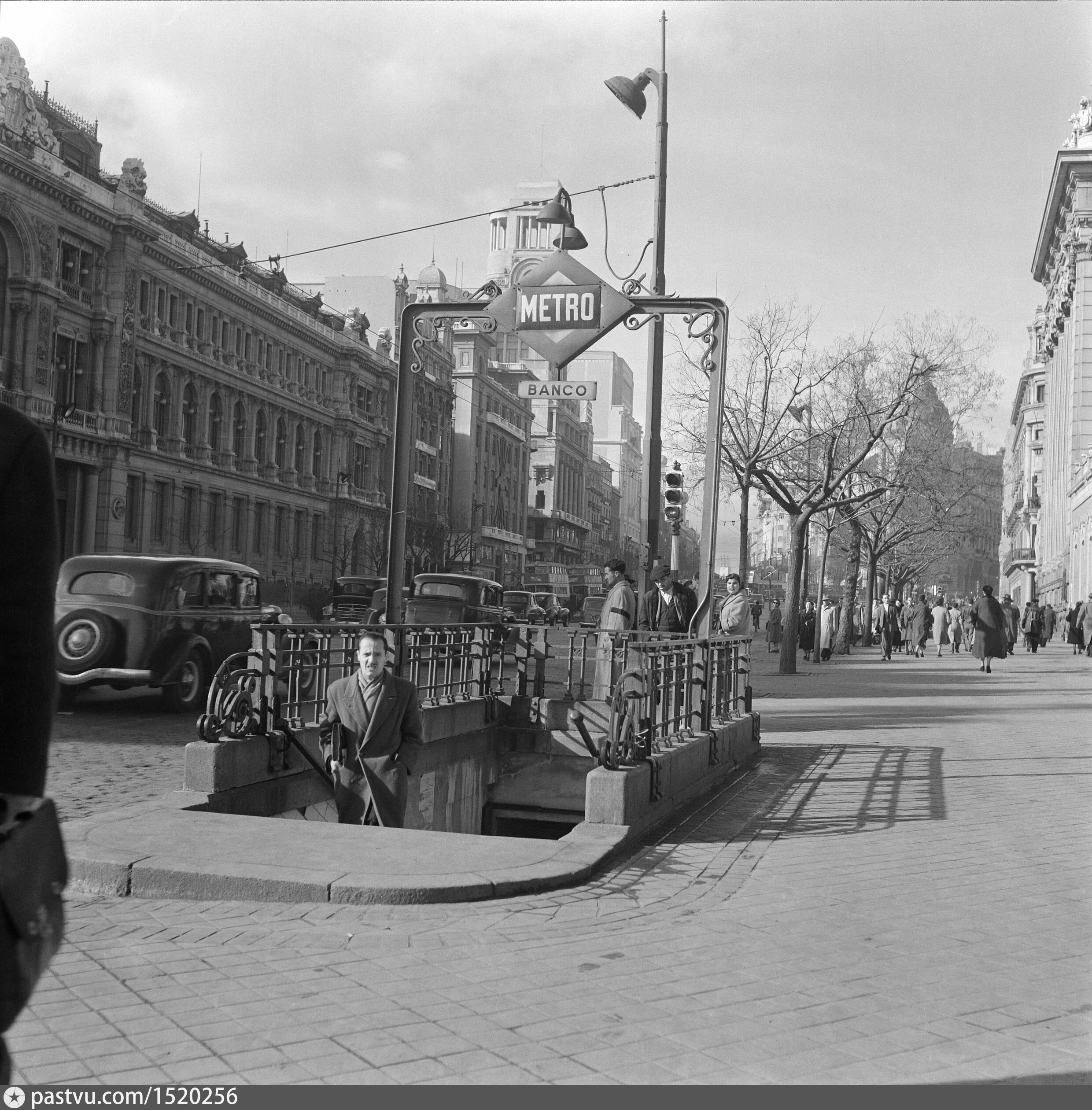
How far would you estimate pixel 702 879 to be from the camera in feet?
23.3

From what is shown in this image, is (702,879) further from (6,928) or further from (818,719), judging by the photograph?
(818,719)

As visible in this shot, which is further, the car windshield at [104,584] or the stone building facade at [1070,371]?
the stone building facade at [1070,371]

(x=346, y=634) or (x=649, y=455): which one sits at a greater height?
(x=649, y=455)

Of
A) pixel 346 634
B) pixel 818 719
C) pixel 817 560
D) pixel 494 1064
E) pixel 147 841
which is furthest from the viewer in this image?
pixel 817 560

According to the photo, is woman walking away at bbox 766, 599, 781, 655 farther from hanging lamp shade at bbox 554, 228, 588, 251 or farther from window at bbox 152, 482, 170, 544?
hanging lamp shade at bbox 554, 228, 588, 251

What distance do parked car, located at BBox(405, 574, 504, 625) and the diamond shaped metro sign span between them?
610 inches

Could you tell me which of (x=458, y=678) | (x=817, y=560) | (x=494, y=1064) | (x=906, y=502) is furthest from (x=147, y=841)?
(x=817, y=560)

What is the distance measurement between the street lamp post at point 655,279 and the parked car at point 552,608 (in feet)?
140

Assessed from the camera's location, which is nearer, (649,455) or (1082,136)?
(649,455)

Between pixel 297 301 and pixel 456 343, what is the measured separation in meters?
28.8

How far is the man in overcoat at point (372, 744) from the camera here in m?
8.63

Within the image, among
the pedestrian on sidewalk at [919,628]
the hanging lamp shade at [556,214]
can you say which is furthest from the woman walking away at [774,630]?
the hanging lamp shade at [556,214]

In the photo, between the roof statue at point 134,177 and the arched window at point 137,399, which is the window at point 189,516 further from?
the roof statue at point 134,177

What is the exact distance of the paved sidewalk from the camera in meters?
4.05
